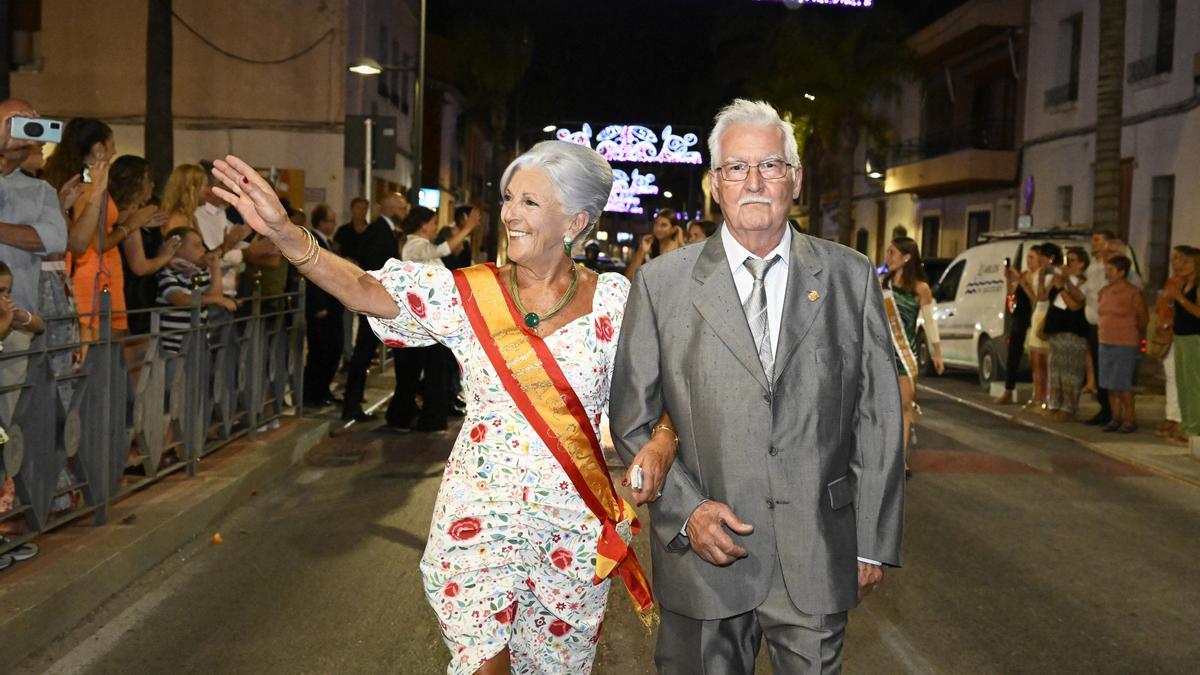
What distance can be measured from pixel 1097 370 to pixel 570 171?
40.8ft

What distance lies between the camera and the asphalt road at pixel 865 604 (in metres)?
5.28

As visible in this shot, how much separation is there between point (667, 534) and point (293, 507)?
19.0 feet

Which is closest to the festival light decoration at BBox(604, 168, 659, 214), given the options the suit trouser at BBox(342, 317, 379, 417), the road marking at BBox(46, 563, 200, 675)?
the suit trouser at BBox(342, 317, 379, 417)

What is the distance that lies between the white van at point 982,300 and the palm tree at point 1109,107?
1220 mm

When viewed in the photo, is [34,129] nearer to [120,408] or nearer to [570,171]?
[120,408]

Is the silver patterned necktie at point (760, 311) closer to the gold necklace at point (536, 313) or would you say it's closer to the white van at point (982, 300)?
the gold necklace at point (536, 313)

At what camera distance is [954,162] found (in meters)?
34.6

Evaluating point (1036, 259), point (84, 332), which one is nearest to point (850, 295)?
point (84, 332)

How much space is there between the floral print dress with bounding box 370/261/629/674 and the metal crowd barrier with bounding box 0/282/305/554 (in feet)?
9.70

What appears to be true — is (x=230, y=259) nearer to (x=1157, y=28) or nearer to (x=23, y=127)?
(x=23, y=127)

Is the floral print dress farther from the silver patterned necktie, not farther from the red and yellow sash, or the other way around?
the silver patterned necktie

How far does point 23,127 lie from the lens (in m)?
5.75

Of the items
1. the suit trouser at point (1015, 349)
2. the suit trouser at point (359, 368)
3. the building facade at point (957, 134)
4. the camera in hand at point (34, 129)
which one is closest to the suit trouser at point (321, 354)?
the suit trouser at point (359, 368)

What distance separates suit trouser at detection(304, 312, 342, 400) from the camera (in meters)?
12.4
